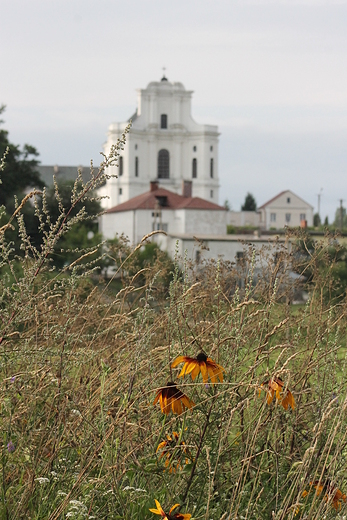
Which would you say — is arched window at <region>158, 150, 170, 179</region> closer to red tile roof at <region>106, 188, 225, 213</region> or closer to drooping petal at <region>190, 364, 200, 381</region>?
red tile roof at <region>106, 188, 225, 213</region>

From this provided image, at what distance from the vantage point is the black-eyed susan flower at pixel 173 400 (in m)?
2.81

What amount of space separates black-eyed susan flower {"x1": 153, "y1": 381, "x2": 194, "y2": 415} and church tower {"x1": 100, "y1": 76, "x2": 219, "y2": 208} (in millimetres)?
96832

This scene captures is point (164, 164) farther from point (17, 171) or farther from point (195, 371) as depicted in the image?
point (195, 371)

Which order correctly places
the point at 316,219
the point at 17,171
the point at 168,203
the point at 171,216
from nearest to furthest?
1. the point at 17,171
2. the point at 171,216
3. the point at 168,203
4. the point at 316,219

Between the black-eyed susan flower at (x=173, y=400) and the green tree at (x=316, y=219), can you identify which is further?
the green tree at (x=316, y=219)

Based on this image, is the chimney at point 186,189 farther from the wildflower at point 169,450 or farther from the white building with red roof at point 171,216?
the wildflower at point 169,450

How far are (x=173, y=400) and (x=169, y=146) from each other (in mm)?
100823

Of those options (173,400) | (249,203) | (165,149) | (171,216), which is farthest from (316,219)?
(173,400)

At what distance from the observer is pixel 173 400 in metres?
2.80

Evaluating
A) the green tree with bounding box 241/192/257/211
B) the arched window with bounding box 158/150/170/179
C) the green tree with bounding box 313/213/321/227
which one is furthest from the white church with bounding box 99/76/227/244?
the green tree with bounding box 241/192/257/211

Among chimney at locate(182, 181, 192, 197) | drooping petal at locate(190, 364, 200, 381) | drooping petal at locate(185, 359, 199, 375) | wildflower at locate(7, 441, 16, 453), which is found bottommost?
wildflower at locate(7, 441, 16, 453)

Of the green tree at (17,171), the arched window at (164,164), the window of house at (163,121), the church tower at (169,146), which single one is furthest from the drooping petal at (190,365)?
the window of house at (163,121)

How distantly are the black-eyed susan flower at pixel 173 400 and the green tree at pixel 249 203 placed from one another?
11807 cm

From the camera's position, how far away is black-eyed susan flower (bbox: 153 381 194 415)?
9.22 feet
